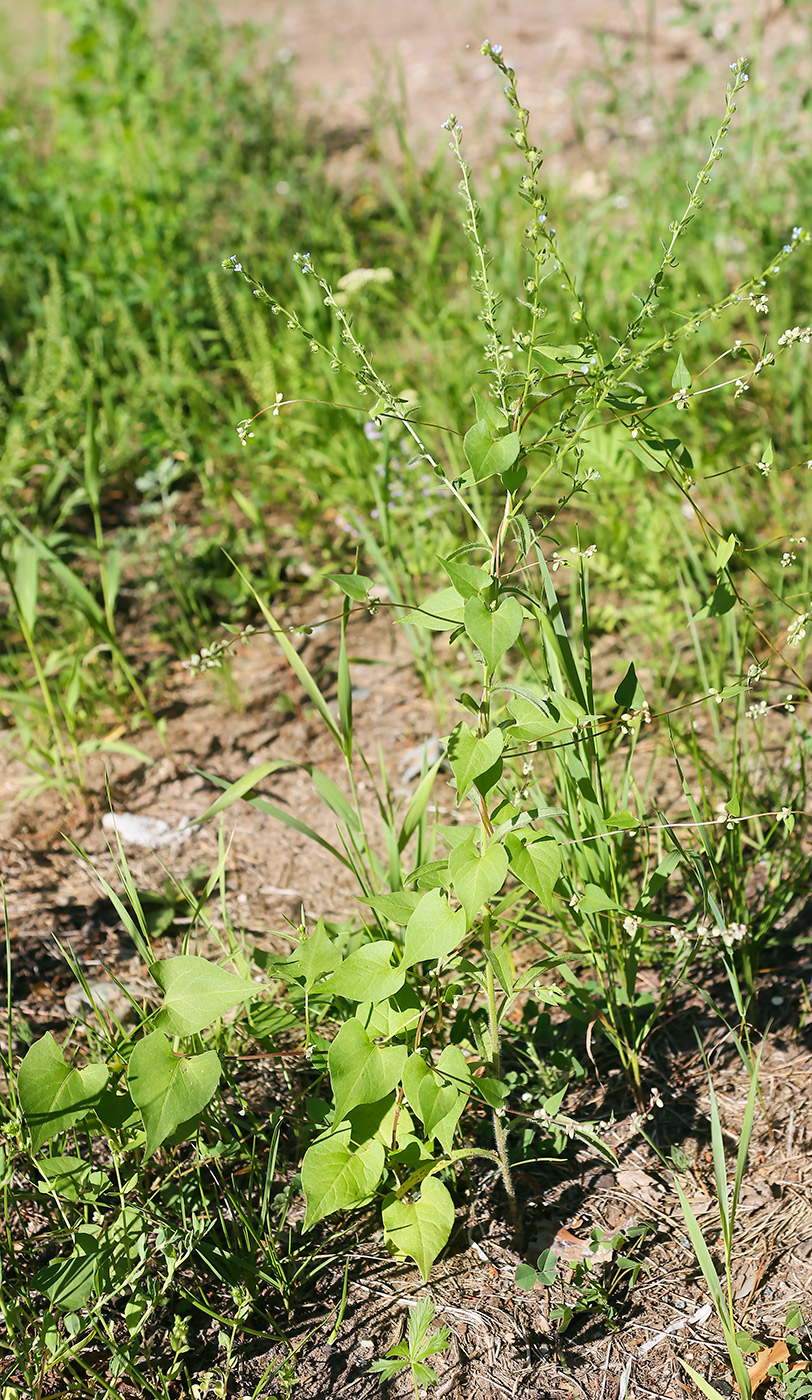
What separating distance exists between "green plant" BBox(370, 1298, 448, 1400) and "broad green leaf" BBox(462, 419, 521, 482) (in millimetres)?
1061

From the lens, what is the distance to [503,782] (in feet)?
5.68

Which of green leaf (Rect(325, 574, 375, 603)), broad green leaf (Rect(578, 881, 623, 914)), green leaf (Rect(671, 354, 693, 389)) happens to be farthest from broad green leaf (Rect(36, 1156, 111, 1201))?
green leaf (Rect(671, 354, 693, 389))

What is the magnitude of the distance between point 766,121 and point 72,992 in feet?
12.9

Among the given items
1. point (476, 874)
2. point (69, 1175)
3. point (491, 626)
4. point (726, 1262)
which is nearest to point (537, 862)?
point (476, 874)

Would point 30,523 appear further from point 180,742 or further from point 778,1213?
point 778,1213

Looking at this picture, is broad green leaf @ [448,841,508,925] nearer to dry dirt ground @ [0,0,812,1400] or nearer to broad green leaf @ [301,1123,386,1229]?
broad green leaf @ [301,1123,386,1229]

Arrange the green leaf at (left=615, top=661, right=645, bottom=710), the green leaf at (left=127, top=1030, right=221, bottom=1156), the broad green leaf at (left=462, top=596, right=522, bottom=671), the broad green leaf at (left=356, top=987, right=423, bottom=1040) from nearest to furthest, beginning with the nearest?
1. the broad green leaf at (left=462, top=596, right=522, bottom=671)
2. the green leaf at (left=127, top=1030, right=221, bottom=1156)
3. the broad green leaf at (left=356, top=987, right=423, bottom=1040)
4. the green leaf at (left=615, top=661, right=645, bottom=710)

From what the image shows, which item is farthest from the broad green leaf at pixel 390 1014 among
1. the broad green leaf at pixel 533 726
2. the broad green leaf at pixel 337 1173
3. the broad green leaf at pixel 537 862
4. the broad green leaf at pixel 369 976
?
the broad green leaf at pixel 533 726

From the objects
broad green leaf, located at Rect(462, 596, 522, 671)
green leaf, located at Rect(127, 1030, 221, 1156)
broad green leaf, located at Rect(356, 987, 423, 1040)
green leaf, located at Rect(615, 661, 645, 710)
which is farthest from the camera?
green leaf, located at Rect(615, 661, 645, 710)

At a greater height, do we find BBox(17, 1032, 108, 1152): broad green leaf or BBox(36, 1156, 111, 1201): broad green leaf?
BBox(17, 1032, 108, 1152): broad green leaf

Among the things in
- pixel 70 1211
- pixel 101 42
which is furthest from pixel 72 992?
pixel 101 42

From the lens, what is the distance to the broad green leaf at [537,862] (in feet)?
4.14

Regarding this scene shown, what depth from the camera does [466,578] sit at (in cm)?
122

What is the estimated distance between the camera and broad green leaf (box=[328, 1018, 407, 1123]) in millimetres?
1301
